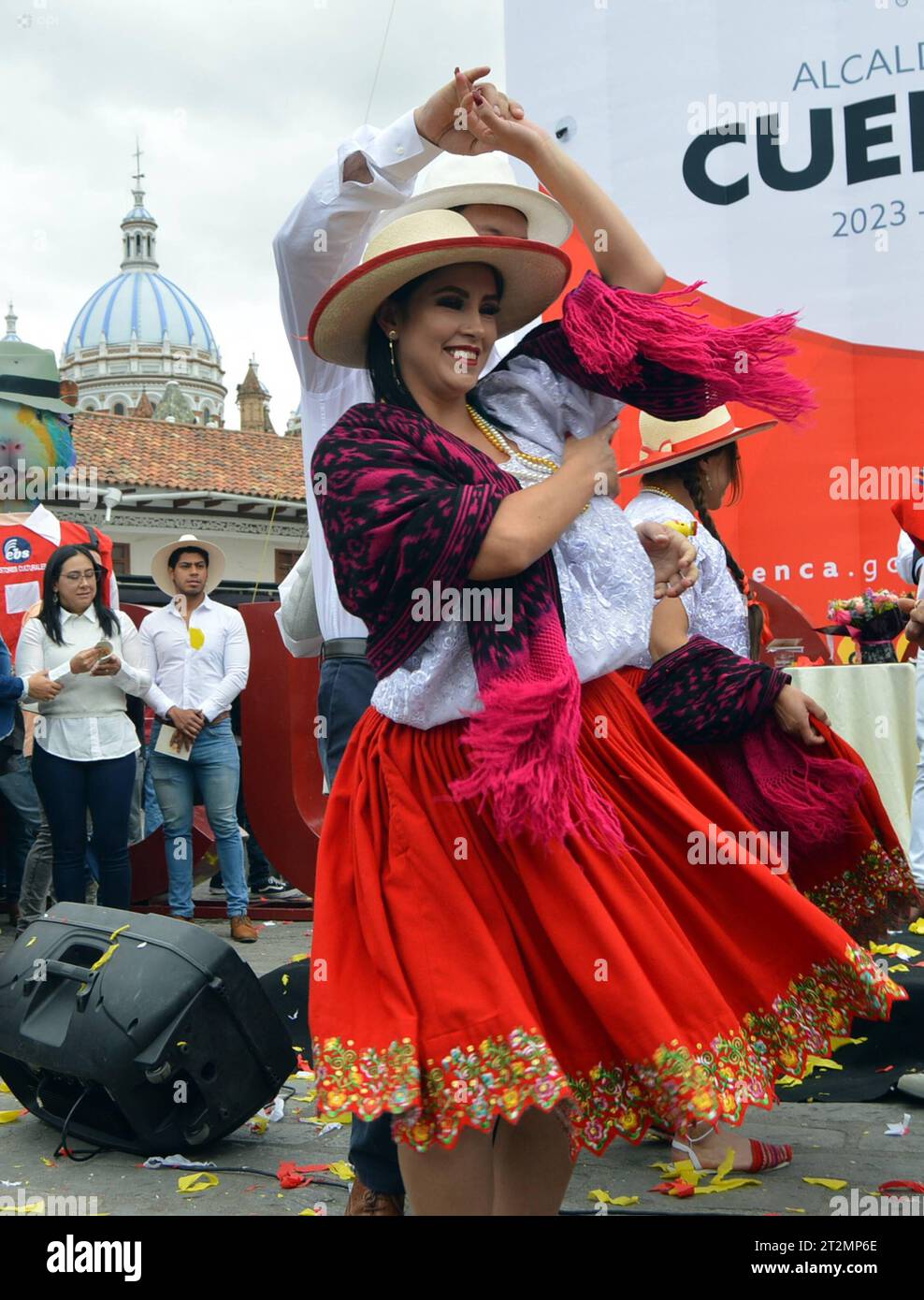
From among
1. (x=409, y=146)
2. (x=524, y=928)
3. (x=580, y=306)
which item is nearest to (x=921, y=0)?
(x=409, y=146)

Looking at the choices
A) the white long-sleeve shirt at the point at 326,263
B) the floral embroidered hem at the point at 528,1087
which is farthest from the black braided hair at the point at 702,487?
the floral embroidered hem at the point at 528,1087

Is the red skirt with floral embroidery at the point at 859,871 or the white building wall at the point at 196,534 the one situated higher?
the white building wall at the point at 196,534

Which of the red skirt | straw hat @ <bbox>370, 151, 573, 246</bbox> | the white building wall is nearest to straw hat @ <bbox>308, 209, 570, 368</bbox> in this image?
straw hat @ <bbox>370, 151, 573, 246</bbox>

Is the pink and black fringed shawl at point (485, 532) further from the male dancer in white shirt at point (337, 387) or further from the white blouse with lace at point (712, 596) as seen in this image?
the white blouse with lace at point (712, 596)

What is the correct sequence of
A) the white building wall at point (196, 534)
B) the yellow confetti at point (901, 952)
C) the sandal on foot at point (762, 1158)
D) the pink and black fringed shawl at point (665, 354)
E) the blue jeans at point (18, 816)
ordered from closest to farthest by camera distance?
the pink and black fringed shawl at point (665, 354) → the sandal on foot at point (762, 1158) → the yellow confetti at point (901, 952) → the blue jeans at point (18, 816) → the white building wall at point (196, 534)

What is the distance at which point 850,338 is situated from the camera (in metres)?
8.60

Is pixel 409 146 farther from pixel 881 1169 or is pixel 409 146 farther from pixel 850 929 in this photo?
pixel 881 1169

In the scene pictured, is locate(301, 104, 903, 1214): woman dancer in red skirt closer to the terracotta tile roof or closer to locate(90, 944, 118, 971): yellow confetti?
locate(90, 944, 118, 971): yellow confetti

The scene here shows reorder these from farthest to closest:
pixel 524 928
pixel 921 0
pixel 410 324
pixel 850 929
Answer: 1. pixel 921 0
2. pixel 850 929
3. pixel 410 324
4. pixel 524 928

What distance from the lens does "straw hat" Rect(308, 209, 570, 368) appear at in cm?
212

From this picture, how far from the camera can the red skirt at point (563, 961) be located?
192 centimetres

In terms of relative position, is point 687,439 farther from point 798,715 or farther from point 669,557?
point 669,557

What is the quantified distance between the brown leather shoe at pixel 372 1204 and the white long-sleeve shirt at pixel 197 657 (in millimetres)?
3922

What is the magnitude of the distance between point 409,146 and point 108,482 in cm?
3152
